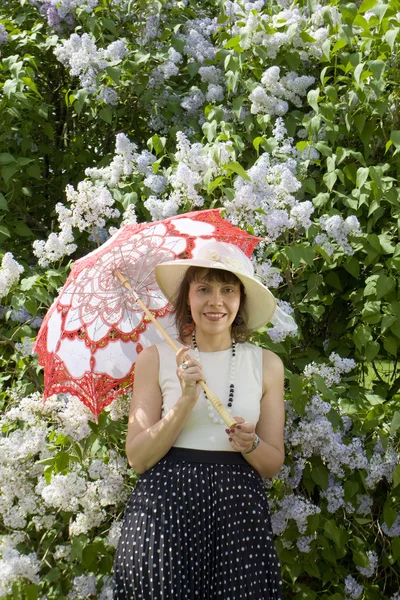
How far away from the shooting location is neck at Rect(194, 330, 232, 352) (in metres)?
2.31

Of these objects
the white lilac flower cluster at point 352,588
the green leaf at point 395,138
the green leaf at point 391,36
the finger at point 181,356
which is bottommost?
the white lilac flower cluster at point 352,588

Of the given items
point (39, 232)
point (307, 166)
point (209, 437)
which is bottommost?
point (209, 437)

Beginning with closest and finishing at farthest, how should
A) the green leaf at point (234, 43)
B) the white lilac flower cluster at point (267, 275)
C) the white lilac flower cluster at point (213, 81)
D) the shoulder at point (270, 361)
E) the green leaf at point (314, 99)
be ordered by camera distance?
the shoulder at point (270, 361) → the white lilac flower cluster at point (267, 275) → the green leaf at point (314, 99) → the green leaf at point (234, 43) → the white lilac flower cluster at point (213, 81)

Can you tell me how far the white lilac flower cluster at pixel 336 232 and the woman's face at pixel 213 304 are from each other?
838 mm

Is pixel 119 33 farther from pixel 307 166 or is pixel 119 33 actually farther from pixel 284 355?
pixel 284 355

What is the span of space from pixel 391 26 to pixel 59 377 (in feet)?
6.06

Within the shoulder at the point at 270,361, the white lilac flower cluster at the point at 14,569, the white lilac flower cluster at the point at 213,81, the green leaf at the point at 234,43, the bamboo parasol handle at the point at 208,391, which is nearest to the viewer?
the bamboo parasol handle at the point at 208,391

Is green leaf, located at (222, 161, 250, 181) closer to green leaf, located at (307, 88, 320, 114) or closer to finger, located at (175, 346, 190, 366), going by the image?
green leaf, located at (307, 88, 320, 114)

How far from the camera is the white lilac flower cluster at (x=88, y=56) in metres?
3.52

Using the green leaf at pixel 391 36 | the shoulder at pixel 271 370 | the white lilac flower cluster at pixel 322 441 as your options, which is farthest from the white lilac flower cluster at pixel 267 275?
the green leaf at pixel 391 36

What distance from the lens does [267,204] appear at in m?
2.87

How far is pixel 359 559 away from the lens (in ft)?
9.16

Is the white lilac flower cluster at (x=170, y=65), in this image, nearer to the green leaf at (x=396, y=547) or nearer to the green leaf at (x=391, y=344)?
the green leaf at (x=391, y=344)

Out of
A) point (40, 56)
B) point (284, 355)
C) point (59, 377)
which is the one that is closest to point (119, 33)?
point (40, 56)
